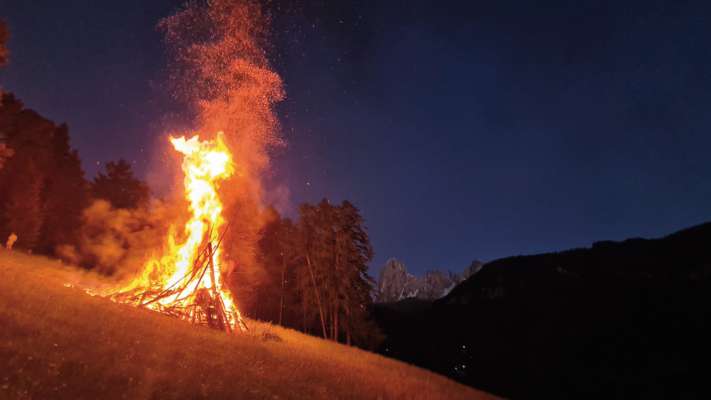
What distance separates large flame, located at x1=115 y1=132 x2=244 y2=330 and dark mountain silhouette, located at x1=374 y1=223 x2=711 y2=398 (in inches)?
2605

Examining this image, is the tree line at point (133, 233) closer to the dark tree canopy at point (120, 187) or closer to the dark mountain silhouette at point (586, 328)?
the dark tree canopy at point (120, 187)

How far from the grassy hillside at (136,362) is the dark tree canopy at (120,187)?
3246 cm

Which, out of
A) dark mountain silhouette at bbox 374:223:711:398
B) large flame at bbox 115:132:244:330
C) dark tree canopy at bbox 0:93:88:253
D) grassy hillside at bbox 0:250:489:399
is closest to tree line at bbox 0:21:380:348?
dark tree canopy at bbox 0:93:88:253

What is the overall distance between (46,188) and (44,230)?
4163mm

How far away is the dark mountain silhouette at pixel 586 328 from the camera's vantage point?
74.3 meters

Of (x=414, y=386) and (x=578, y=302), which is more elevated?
(x=578, y=302)

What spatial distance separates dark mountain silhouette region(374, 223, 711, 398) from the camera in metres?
74.3

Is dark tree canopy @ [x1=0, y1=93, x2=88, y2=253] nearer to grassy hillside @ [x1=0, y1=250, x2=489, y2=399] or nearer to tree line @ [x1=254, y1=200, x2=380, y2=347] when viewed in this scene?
grassy hillside @ [x1=0, y1=250, x2=489, y2=399]

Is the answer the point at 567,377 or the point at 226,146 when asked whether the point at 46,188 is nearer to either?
the point at 226,146

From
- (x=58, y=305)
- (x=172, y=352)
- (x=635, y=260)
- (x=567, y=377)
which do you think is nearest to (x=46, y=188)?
(x=58, y=305)

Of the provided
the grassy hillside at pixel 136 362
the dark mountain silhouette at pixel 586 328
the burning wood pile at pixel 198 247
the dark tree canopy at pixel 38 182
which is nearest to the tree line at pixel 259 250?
the dark tree canopy at pixel 38 182

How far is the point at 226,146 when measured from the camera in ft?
71.3

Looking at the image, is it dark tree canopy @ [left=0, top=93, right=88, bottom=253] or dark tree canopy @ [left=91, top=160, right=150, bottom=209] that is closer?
dark tree canopy @ [left=0, top=93, right=88, bottom=253]

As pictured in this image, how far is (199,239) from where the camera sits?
21016mm
